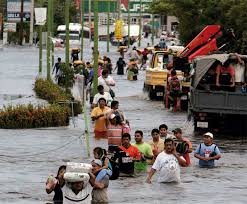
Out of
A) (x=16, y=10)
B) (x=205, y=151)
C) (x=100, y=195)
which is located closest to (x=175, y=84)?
(x=205, y=151)

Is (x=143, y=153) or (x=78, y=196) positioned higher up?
(x=78, y=196)

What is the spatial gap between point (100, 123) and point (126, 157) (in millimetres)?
7270

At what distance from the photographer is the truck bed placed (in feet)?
111

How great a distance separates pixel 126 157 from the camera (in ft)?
77.5

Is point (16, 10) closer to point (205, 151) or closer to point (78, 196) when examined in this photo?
point (205, 151)

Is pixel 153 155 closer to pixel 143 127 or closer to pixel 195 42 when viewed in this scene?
pixel 143 127

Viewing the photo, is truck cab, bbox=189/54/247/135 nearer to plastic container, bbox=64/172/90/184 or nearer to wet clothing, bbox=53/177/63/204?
wet clothing, bbox=53/177/63/204

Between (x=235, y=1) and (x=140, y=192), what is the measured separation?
37975 mm

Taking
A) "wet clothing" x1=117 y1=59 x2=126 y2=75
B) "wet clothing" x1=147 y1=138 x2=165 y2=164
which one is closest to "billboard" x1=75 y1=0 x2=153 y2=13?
"wet clothing" x1=117 y1=59 x2=126 y2=75

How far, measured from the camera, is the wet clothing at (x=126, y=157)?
23609mm

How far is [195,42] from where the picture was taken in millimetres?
46656

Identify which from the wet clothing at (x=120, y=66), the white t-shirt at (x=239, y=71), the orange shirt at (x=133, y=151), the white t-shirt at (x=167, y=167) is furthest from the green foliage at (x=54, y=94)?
the wet clothing at (x=120, y=66)

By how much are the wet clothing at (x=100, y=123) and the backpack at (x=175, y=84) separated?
12.8 meters

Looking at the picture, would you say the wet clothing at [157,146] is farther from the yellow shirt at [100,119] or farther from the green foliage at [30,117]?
the green foliage at [30,117]
